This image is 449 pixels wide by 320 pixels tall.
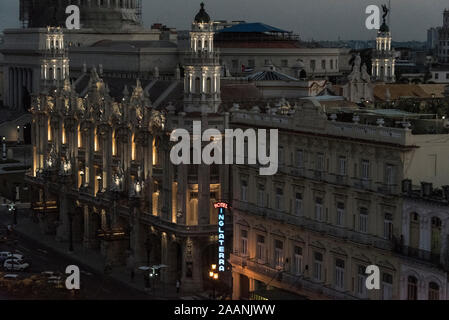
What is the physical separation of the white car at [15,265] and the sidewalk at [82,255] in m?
6.66

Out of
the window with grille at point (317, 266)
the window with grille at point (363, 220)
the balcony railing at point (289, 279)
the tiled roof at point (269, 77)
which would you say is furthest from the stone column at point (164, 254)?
the tiled roof at point (269, 77)

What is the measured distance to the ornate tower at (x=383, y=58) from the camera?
5950 inches

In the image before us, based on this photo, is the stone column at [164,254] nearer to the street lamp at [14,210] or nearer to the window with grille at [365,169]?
the window with grille at [365,169]

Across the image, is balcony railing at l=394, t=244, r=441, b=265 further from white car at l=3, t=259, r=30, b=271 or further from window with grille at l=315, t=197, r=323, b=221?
white car at l=3, t=259, r=30, b=271

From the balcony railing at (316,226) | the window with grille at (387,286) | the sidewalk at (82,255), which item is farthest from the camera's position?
the sidewalk at (82,255)

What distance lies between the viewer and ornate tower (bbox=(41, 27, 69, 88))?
140750mm

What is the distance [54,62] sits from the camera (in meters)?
142

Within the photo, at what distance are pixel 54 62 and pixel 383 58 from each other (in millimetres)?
42294

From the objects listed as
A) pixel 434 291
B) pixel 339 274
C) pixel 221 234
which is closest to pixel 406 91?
Answer: pixel 221 234

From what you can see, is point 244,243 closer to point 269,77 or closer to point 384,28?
point 269,77
